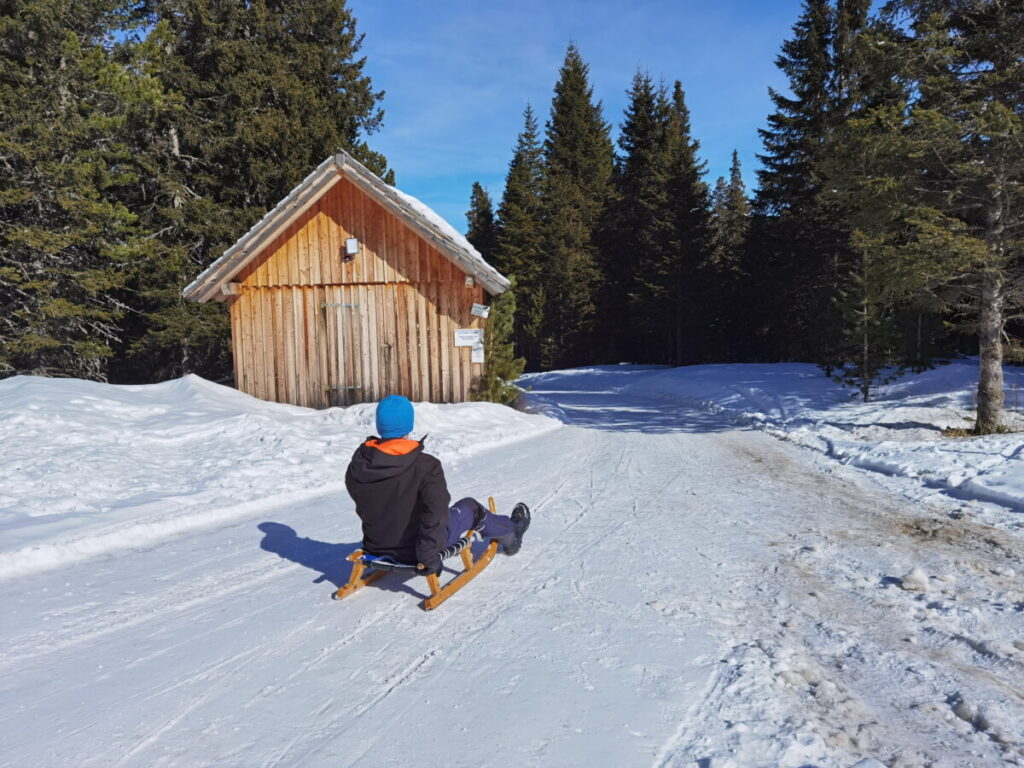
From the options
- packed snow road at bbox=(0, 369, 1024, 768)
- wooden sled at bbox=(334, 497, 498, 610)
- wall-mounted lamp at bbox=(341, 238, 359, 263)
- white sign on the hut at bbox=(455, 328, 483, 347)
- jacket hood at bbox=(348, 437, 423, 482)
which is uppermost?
wall-mounted lamp at bbox=(341, 238, 359, 263)

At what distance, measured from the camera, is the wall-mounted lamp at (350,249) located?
14.0 m

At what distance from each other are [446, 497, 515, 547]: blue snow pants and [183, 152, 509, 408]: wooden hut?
950cm

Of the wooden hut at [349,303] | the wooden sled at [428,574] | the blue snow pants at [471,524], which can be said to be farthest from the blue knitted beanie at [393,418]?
the wooden hut at [349,303]

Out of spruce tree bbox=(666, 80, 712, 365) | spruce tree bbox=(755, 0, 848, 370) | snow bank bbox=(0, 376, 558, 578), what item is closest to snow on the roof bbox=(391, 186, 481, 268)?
snow bank bbox=(0, 376, 558, 578)

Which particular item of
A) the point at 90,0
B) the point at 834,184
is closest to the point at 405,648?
the point at 834,184

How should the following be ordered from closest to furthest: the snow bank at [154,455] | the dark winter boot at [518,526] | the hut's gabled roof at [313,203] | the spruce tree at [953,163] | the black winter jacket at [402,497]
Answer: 1. the black winter jacket at [402,497]
2. the dark winter boot at [518,526]
3. the snow bank at [154,455]
4. the spruce tree at [953,163]
5. the hut's gabled roof at [313,203]

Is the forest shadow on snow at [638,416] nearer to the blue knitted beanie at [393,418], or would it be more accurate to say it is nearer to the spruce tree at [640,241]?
the blue knitted beanie at [393,418]

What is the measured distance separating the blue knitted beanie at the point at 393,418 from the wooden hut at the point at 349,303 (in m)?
9.92

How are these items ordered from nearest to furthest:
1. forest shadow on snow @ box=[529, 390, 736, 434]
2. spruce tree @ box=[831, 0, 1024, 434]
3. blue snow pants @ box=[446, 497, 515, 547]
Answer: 1. blue snow pants @ box=[446, 497, 515, 547]
2. spruce tree @ box=[831, 0, 1024, 434]
3. forest shadow on snow @ box=[529, 390, 736, 434]

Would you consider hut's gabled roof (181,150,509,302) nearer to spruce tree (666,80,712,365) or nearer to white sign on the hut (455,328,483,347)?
white sign on the hut (455,328,483,347)

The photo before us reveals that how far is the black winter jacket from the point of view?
13.5 ft

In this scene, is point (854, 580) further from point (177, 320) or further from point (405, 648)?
point (177, 320)

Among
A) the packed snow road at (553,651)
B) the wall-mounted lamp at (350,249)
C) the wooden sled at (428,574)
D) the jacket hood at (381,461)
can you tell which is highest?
the wall-mounted lamp at (350,249)

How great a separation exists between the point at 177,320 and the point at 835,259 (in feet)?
80.3
